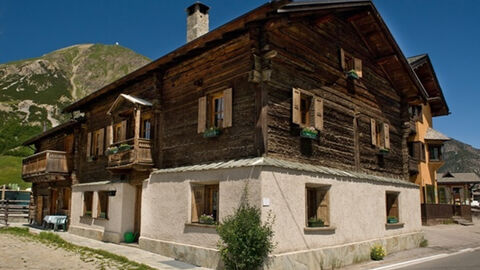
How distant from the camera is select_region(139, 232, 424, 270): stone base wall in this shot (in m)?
11.1

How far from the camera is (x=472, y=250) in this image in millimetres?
16547

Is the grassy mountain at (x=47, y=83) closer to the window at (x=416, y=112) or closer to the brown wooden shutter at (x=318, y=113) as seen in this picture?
the window at (x=416, y=112)

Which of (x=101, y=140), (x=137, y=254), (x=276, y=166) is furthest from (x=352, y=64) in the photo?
(x=101, y=140)

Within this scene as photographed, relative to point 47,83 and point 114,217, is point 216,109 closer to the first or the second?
point 114,217

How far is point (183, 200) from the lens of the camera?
1334 centimetres

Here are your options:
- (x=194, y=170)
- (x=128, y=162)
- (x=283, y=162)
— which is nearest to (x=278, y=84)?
(x=283, y=162)

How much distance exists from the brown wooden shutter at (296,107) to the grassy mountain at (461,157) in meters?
159

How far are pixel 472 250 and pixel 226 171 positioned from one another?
11703mm

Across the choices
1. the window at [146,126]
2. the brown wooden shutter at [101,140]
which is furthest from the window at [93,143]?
the window at [146,126]

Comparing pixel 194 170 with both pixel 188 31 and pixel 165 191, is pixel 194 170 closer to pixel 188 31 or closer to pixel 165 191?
pixel 165 191

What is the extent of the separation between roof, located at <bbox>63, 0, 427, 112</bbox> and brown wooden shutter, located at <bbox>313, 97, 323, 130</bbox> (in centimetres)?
297

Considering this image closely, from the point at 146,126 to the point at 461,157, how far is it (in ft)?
596

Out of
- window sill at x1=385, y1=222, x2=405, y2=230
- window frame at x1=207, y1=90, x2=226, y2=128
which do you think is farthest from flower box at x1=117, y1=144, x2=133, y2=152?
window sill at x1=385, y1=222, x2=405, y2=230

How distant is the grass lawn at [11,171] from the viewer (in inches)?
2363
